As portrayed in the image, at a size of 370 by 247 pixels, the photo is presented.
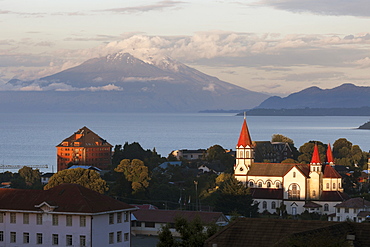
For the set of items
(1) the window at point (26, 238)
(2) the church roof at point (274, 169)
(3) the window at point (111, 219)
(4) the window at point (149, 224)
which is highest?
(2) the church roof at point (274, 169)

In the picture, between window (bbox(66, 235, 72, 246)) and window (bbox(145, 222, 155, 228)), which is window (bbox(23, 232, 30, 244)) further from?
window (bbox(145, 222, 155, 228))

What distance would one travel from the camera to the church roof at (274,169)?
274 feet

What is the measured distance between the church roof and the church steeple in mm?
680

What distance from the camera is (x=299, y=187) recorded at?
82250mm

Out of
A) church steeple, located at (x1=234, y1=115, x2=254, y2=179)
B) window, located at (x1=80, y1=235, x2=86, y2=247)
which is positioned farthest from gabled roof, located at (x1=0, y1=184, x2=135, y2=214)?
church steeple, located at (x1=234, y1=115, x2=254, y2=179)

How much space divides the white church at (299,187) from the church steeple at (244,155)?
1.66 metres

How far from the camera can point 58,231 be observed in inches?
1597

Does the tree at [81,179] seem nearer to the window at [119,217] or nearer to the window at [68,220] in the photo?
the window at [119,217]

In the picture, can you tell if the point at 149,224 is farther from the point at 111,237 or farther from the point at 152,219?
the point at 111,237

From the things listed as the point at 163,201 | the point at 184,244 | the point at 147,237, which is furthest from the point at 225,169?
the point at 184,244

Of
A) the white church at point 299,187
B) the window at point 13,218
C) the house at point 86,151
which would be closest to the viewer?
the window at point 13,218

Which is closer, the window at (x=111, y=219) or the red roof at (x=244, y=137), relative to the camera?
the window at (x=111, y=219)

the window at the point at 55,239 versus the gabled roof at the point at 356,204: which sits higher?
the window at the point at 55,239

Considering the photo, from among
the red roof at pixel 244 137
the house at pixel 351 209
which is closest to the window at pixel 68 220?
the house at pixel 351 209
